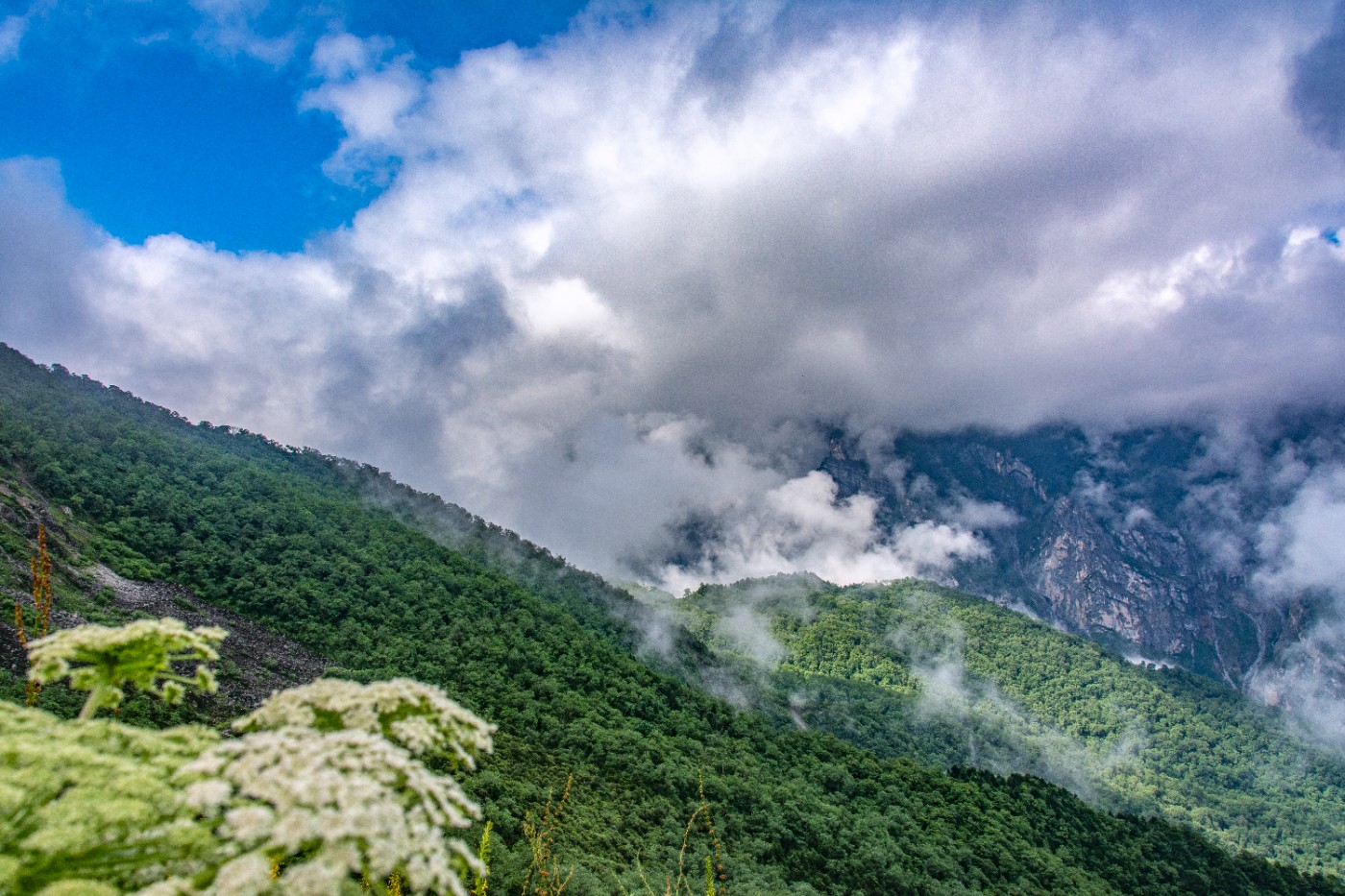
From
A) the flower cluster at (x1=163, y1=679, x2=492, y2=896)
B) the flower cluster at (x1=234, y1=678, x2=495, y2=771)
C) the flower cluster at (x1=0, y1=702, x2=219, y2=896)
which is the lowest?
the flower cluster at (x1=0, y1=702, x2=219, y2=896)

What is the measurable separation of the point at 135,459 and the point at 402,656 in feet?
147

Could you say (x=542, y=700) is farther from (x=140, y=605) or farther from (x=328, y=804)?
(x=328, y=804)

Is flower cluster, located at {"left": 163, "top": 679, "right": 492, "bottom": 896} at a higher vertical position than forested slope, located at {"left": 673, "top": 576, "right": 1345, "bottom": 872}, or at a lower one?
lower

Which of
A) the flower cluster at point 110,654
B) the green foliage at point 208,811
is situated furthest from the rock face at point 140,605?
the green foliage at point 208,811

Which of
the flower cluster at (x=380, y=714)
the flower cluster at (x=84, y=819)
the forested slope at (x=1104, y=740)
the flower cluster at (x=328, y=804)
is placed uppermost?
the forested slope at (x=1104, y=740)

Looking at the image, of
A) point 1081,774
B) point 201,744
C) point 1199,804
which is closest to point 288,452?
point 201,744

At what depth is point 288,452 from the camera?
13350cm

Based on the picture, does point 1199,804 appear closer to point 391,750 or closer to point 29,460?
point 391,750

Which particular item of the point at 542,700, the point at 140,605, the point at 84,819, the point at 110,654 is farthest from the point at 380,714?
the point at 542,700

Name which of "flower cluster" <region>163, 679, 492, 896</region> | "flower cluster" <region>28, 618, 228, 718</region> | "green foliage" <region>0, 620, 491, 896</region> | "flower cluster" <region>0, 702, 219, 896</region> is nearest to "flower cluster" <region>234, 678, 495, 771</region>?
"flower cluster" <region>163, 679, 492, 896</region>

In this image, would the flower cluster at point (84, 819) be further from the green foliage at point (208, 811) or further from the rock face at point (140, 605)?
the rock face at point (140, 605)

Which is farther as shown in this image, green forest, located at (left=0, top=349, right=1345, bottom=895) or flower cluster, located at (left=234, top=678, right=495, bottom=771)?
green forest, located at (left=0, top=349, right=1345, bottom=895)

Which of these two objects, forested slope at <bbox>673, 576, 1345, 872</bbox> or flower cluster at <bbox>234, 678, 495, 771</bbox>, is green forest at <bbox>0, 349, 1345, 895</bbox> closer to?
flower cluster at <bbox>234, 678, 495, 771</bbox>

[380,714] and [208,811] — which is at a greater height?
[380,714]
